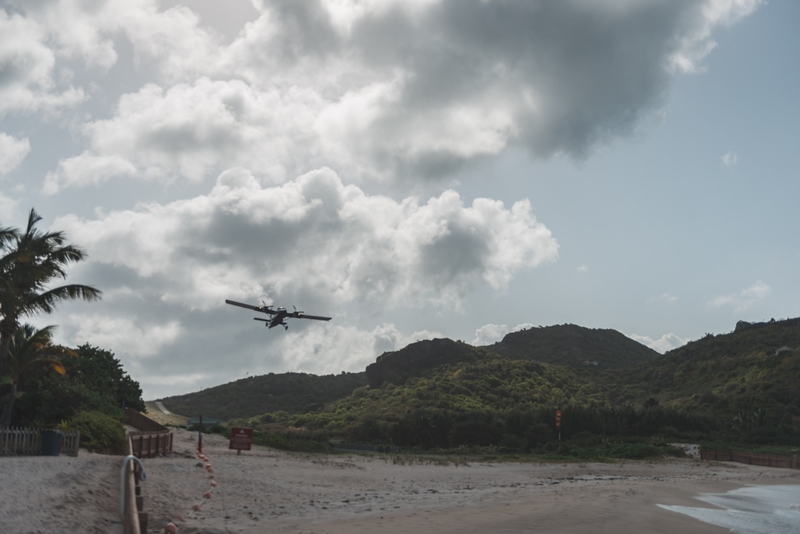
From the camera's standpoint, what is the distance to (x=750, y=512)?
53.3 ft

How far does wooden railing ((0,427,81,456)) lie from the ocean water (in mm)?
18046

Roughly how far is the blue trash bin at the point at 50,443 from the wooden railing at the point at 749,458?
4645 cm

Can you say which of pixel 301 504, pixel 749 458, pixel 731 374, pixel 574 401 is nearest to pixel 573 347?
pixel 731 374

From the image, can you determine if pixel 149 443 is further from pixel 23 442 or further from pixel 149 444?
pixel 23 442

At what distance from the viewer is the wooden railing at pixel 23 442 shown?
1859 cm

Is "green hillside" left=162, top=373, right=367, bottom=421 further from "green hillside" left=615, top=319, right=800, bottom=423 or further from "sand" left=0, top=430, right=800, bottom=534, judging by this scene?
"sand" left=0, top=430, right=800, bottom=534

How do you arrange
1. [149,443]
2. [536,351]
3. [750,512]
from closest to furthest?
[750,512] → [149,443] → [536,351]

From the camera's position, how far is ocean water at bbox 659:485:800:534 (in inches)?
510

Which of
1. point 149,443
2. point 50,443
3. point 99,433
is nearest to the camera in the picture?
point 50,443

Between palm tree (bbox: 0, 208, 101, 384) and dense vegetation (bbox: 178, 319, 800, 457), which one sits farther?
dense vegetation (bbox: 178, 319, 800, 457)

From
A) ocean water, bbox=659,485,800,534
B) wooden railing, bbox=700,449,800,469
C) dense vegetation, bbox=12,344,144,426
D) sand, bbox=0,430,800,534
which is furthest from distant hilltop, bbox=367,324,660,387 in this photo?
sand, bbox=0,430,800,534

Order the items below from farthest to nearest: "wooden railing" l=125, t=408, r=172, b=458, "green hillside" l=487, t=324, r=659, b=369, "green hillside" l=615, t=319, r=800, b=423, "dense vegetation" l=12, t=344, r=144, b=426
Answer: "green hillside" l=487, t=324, r=659, b=369
"green hillside" l=615, t=319, r=800, b=423
"dense vegetation" l=12, t=344, r=144, b=426
"wooden railing" l=125, t=408, r=172, b=458

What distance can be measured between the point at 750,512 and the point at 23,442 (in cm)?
2093

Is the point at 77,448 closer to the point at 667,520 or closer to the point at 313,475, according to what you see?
the point at 313,475
